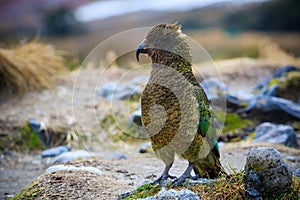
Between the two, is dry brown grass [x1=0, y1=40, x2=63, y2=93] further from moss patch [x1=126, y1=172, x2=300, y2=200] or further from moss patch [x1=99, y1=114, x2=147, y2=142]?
moss patch [x1=126, y1=172, x2=300, y2=200]

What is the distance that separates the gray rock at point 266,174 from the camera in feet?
11.7

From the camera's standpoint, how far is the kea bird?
12.5ft

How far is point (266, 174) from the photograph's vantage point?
11.8 ft

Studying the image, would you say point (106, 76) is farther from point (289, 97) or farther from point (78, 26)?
point (78, 26)

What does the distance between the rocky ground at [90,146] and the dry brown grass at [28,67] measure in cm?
21

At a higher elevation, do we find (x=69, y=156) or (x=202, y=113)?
(x=202, y=113)

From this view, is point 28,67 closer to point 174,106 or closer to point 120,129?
point 120,129

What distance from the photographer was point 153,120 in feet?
12.5

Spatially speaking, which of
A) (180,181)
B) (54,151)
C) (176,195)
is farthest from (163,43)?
(54,151)

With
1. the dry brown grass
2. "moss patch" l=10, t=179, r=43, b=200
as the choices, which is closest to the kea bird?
"moss patch" l=10, t=179, r=43, b=200

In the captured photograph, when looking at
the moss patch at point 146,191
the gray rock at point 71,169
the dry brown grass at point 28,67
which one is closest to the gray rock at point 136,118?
the gray rock at point 71,169

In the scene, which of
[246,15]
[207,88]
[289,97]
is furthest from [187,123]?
[246,15]

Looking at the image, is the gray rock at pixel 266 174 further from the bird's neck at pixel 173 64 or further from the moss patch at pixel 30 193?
the moss patch at pixel 30 193

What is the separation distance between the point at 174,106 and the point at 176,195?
76 cm
